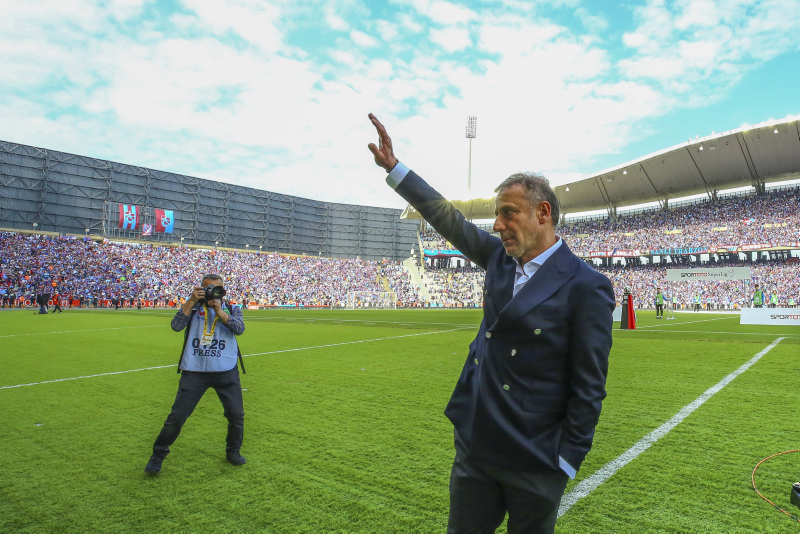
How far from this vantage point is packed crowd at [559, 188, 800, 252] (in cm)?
4458

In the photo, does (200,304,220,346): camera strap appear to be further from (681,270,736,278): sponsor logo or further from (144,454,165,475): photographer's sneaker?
(681,270,736,278): sponsor logo

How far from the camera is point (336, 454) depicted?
184 inches

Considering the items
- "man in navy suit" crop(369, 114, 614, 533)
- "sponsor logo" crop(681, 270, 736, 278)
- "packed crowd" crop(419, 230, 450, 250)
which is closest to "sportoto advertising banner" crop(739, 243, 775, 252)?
"sponsor logo" crop(681, 270, 736, 278)

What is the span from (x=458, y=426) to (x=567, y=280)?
79 centimetres

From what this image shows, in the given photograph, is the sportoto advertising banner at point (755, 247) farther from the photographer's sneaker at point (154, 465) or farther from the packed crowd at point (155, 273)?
the photographer's sneaker at point (154, 465)

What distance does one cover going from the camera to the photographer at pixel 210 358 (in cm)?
446

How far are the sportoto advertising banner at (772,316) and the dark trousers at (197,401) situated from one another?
2524 centimetres

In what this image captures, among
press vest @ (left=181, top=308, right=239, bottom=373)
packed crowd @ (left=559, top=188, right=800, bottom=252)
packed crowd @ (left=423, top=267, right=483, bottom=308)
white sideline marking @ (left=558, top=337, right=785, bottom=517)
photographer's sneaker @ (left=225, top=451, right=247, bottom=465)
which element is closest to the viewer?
white sideline marking @ (left=558, top=337, right=785, bottom=517)

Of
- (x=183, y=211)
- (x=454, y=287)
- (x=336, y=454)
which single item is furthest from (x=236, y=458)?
(x=183, y=211)

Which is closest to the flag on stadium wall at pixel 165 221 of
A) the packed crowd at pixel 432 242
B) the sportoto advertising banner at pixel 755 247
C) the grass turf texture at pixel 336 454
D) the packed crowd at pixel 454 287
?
the packed crowd at pixel 454 287

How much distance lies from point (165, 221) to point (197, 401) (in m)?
62.7

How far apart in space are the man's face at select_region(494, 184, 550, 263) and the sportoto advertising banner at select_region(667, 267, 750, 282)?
5362 centimetres

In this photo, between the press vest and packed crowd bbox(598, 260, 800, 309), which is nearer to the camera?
the press vest

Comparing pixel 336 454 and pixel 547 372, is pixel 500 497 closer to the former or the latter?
pixel 547 372
